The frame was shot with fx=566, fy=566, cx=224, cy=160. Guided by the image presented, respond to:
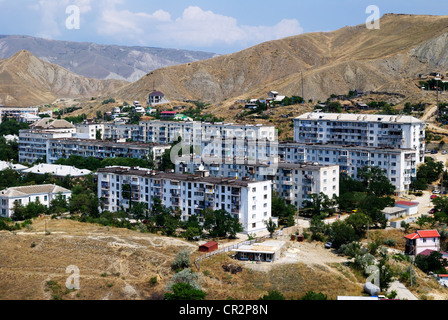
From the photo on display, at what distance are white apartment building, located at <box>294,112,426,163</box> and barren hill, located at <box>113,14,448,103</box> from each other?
25.9 metres

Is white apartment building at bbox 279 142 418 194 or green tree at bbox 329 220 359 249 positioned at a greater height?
white apartment building at bbox 279 142 418 194

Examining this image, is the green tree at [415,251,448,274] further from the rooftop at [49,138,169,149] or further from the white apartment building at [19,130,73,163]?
the white apartment building at [19,130,73,163]

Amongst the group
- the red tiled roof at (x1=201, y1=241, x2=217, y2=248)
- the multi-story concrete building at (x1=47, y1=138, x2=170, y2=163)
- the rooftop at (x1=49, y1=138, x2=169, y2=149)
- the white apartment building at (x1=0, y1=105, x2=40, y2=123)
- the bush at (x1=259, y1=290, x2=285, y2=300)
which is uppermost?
the white apartment building at (x1=0, y1=105, x2=40, y2=123)

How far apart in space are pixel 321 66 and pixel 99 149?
6690 centimetres

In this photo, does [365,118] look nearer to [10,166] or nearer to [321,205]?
[321,205]

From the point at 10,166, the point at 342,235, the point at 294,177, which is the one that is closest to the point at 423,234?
the point at 342,235

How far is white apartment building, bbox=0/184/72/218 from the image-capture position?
1615 inches

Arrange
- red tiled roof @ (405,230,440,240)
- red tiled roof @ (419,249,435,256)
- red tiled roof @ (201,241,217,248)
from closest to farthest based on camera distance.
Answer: red tiled roof @ (201,241,217,248)
red tiled roof @ (419,249,435,256)
red tiled roof @ (405,230,440,240)

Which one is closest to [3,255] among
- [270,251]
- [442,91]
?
[270,251]

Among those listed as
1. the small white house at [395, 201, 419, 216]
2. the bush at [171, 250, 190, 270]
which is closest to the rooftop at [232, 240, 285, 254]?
the bush at [171, 250, 190, 270]

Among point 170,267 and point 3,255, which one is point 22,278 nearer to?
point 3,255

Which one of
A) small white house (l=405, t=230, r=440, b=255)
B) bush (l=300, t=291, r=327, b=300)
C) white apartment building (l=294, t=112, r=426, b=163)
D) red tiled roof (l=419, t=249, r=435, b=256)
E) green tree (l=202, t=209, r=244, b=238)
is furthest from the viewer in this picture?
white apartment building (l=294, t=112, r=426, b=163)

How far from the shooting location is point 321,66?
11700cm

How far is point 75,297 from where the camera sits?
24.2m
